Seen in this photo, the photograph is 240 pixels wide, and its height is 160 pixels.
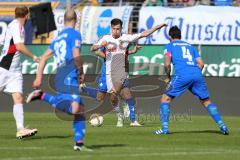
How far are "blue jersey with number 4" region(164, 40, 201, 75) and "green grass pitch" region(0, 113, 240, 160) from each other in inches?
47.6

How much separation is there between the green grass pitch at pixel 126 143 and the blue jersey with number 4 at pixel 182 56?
1209mm

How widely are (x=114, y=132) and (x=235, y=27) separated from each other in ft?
44.4

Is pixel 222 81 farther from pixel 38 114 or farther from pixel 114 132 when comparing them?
pixel 114 132

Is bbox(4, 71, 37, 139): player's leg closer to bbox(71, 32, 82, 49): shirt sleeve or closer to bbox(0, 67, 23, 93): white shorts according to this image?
bbox(0, 67, 23, 93): white shorts

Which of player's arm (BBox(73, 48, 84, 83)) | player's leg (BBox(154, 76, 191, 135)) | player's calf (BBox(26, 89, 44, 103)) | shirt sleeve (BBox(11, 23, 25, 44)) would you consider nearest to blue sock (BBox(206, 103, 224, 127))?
player's leg (BBox(154, 76, 191, 135))

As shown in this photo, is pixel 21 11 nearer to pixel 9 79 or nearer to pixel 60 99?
pixel 9 79

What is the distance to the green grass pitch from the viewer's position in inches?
526

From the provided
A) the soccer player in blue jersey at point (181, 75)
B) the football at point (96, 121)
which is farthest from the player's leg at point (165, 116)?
the football at point (96, 121)

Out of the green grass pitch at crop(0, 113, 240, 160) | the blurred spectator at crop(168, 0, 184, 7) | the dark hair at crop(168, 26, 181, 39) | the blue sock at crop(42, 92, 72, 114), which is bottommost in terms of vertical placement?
the green grass pitch at crop(0, 113, 240, 160)

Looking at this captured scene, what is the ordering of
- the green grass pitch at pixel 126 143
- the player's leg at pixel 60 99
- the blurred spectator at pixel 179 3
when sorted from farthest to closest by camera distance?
1. the blurred spectator at pixel 179 3
2. the player's leg at pixel 60 99
3. the green grass pitch at pixel 126 143

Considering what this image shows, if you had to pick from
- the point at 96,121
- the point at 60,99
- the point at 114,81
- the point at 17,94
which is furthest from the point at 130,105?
the point at 60,99

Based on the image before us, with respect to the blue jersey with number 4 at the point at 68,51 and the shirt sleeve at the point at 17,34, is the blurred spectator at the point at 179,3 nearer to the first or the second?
the shirt sleeve at the point at 17,34

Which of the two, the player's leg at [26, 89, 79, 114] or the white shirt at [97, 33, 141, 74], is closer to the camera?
the player's leg at [26, 89, 79, 114]

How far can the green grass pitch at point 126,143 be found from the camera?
13.4 meters
